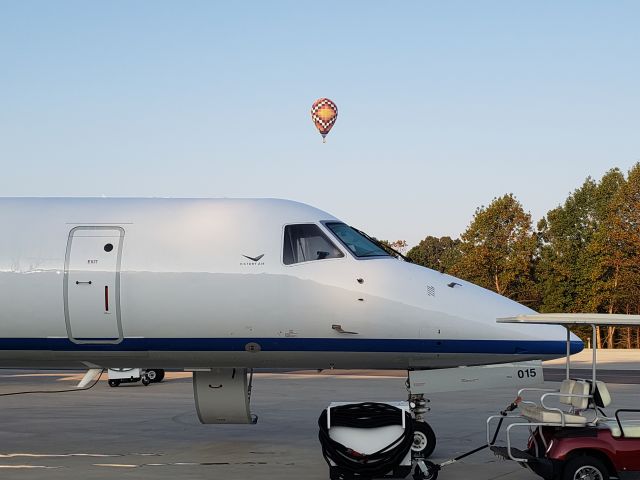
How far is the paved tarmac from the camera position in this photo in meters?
14.8

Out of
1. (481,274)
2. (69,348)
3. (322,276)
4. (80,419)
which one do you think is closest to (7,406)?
(80,419)

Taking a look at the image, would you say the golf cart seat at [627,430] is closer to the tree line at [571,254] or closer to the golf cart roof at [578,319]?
the golf cart roof at [578,319]

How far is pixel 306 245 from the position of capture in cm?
1434

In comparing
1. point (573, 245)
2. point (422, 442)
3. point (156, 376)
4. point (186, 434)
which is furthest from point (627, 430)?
point (573, 245)

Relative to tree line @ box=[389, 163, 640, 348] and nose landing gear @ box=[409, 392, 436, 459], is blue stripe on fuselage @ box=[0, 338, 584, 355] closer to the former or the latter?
nose landing gear @ box=[409, 392, 436, 459]

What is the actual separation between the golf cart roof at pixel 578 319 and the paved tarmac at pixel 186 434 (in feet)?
9.16

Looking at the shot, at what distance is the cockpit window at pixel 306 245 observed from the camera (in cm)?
1420

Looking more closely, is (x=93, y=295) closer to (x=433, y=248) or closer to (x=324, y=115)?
(x=324, y=115)

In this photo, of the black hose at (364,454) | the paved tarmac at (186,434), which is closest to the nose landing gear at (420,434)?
the paved tarmac at (186,434)

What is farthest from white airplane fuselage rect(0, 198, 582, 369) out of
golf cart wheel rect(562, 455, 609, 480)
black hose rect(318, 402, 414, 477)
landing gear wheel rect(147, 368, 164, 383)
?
landing gear wheel rect(147, 368, 164, 383)

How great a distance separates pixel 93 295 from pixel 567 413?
7086 mm

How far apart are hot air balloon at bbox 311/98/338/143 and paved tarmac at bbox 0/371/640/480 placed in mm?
39903

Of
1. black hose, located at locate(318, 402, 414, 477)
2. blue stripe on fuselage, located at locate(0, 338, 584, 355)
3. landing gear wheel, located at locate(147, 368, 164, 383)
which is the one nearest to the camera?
black hose, located at locate(318, 402, 414, 477)

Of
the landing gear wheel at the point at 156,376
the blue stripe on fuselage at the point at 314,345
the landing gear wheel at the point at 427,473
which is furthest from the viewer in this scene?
the landing gear wheel at the point at 156,376
